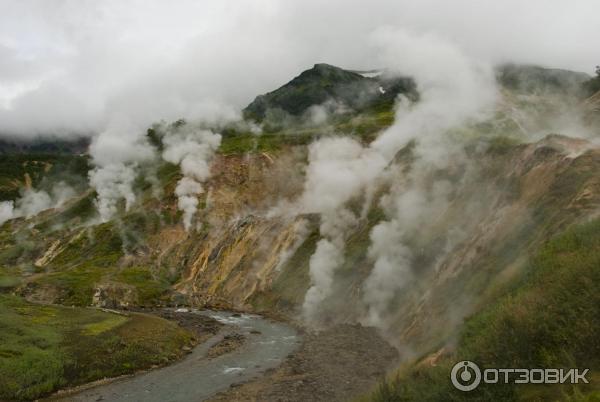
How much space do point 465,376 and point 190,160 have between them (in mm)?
127526

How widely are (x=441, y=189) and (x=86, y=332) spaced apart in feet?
154

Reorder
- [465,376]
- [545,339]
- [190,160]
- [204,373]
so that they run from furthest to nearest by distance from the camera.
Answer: [190,160] < [204,373] < [465,376] < [545,339]

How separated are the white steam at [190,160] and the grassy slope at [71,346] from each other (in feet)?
213

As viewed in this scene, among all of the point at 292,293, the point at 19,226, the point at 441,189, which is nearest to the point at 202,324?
the point at 292,293

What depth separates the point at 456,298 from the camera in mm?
40312

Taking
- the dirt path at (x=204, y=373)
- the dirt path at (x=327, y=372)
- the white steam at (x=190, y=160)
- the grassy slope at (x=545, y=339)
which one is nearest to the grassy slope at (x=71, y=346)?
the dirt path at (x=204, y=373)

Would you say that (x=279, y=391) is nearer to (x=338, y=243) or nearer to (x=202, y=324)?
(x=202, y=324)

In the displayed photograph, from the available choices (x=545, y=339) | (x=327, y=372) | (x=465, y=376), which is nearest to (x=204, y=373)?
(x=327, y=372)

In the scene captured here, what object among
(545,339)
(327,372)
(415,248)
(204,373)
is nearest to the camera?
(545,339)

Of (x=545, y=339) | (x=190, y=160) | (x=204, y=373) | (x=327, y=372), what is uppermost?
(x=190, y=160)

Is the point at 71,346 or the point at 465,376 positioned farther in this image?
the point at 71,346

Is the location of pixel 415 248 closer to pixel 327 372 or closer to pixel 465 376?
pixel 327 372

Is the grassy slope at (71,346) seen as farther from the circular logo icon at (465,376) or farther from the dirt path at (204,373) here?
the circular logo icon at (465,376)

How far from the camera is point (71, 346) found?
4631cm
